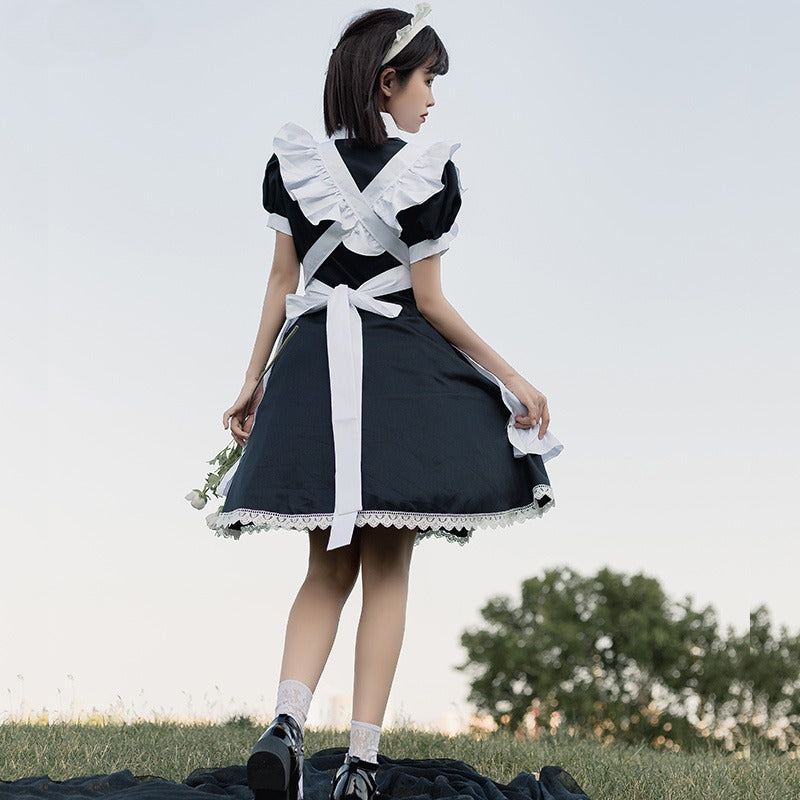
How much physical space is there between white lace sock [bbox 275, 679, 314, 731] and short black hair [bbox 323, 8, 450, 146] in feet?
4.23

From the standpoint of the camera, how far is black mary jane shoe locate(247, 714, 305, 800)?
2.10 m

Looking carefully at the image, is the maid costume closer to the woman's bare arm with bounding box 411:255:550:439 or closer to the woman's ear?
the woman's bare arm with bounding box 411:255:550:439

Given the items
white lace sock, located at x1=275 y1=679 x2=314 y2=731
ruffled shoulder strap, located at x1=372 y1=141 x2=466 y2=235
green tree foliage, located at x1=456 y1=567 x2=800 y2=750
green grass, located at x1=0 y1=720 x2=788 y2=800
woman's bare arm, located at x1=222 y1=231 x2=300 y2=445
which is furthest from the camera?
green tree foliage, located at x1=456 y1=567 x2=800 y2=750

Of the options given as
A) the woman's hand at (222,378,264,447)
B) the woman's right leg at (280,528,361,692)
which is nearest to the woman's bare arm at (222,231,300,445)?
the woman's hand at (222,378,264,447)

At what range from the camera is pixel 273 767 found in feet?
6.88

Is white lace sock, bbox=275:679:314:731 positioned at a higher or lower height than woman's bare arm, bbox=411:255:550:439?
lower

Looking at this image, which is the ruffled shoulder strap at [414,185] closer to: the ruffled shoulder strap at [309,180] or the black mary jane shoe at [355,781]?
the ruffled shoulder strap at [309,180]

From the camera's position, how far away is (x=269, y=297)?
106 inches

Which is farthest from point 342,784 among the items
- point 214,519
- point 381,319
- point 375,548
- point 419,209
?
point 419,209

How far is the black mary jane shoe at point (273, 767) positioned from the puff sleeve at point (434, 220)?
1.13 meters

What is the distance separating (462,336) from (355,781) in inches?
41.3

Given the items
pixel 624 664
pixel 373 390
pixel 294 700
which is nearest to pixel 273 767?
pixel 294 700

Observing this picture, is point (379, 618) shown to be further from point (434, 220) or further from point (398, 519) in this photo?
point (434, 220)

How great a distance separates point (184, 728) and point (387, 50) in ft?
9.27
